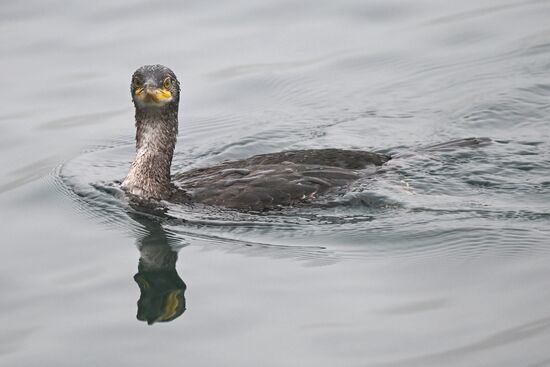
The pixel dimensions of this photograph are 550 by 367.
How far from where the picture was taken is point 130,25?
1698 cm

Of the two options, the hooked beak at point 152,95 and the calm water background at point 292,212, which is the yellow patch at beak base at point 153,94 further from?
the calm water background at point 292,212

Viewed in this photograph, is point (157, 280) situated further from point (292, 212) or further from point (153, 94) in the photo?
point (153, 94)

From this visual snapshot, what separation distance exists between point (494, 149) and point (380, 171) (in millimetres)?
1538

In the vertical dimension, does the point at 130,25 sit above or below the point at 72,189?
above

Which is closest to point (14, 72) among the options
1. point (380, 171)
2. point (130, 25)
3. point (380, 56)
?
point (130, 25)

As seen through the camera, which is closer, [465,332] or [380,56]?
[465,332]

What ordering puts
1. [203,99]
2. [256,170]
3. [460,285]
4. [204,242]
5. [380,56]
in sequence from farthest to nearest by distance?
[380,56], [203,99], [256,170], [204,242], [460,285]

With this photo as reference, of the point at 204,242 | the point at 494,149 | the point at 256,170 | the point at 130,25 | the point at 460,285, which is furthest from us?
the point at 130,25

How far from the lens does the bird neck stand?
11.6 m

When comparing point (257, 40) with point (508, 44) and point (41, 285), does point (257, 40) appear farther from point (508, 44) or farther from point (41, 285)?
point (41, 285)

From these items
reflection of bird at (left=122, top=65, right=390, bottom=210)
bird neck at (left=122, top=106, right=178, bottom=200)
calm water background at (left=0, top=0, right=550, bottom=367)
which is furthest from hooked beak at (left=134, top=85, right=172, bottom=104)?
calm water background at (left=0, top=0, right=550, bottom=367)

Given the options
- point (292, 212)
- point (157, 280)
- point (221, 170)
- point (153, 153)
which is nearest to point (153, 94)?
point (153, 153)

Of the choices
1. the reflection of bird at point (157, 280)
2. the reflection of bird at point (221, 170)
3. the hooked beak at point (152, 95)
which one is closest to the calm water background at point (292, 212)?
the reflection of bird at point (157, 280)

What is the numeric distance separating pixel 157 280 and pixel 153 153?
87.9 inches
